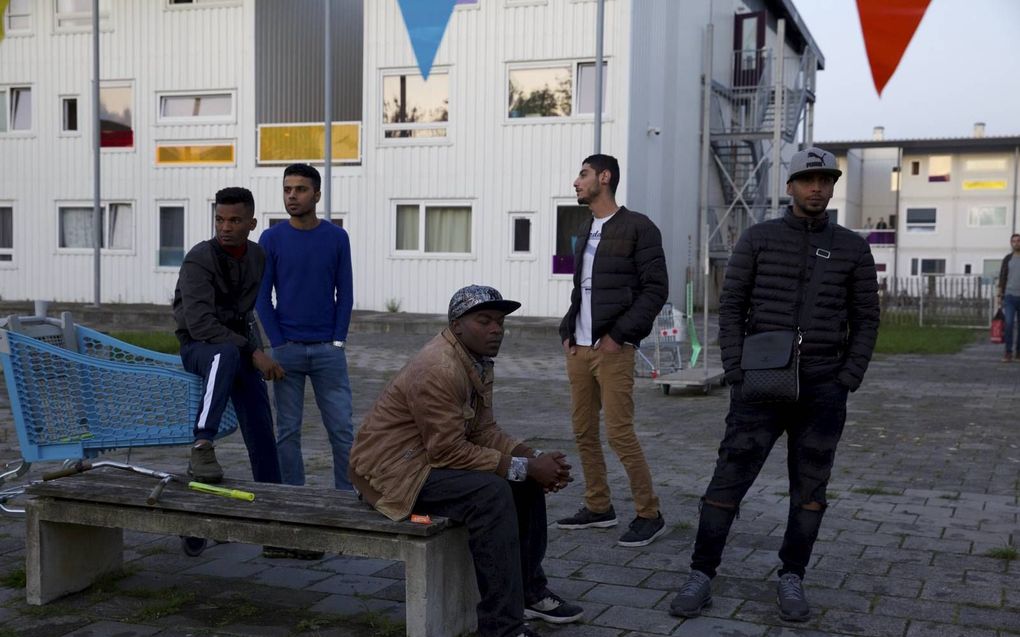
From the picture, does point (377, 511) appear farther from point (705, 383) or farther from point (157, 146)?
point (157, 146)

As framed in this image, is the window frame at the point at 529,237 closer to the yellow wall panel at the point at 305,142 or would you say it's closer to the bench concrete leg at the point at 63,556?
the yellow wall panel at the point at 305,142

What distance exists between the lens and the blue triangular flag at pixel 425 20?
613 inches

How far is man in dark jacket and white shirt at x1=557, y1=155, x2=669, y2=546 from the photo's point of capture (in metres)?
5.91

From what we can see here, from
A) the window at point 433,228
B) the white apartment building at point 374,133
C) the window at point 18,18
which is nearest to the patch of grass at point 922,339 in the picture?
the white apartment building at point 374,133

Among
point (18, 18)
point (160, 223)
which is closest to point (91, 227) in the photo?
point (160, 223)

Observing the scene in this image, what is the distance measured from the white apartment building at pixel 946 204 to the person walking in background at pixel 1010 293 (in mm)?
40093

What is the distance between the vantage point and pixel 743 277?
481cm

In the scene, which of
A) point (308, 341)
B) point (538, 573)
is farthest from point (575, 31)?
point (538, 573)

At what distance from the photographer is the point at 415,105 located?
2572 centimetres

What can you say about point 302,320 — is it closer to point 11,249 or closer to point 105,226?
point 105,226

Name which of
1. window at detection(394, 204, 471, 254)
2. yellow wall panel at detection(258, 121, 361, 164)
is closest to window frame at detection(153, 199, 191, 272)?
yellow wall panel at detection(258, 121, 361, 164)

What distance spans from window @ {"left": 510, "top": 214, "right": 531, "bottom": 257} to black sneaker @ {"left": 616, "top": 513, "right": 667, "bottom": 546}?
1897cm

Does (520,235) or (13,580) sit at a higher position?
(520,235)

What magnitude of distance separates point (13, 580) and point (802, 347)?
373cm
